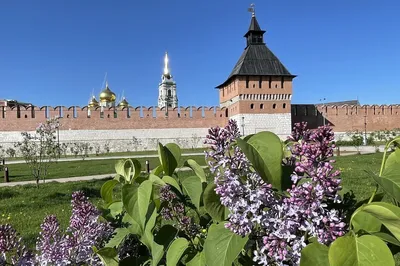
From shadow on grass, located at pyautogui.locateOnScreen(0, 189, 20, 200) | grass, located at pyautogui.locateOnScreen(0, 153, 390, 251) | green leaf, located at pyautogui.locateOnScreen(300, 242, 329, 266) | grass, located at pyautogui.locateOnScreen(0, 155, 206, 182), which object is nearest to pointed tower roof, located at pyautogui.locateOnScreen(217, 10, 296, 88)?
grass, located at pyautogui.locateOnScreen(0, 155, 206, 182)

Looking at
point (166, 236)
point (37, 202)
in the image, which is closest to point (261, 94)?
point (37, 202)

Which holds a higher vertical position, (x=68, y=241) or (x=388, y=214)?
(x=388, y=214)

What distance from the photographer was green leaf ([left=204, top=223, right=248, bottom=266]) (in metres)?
0.79

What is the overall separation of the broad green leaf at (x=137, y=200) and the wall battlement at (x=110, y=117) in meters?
31.0

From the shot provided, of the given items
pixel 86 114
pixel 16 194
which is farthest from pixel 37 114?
pixel 16 194

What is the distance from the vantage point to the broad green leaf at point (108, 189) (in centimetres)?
118

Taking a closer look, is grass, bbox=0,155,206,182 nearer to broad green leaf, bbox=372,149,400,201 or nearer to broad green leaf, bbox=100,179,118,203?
broad green leaf, bbox=100,179,118,203

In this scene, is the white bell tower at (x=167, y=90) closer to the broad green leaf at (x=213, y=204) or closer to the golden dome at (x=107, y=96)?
the golden dome at (x=107, y=96)

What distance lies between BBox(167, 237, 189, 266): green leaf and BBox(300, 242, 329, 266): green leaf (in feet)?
1.20

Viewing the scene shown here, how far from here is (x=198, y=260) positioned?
966 mm

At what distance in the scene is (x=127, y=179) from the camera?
3.90ft

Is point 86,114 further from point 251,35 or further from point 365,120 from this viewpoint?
point 365,120

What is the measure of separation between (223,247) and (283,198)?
0.18 metres

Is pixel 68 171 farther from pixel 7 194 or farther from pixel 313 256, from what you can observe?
pixel 313 256
